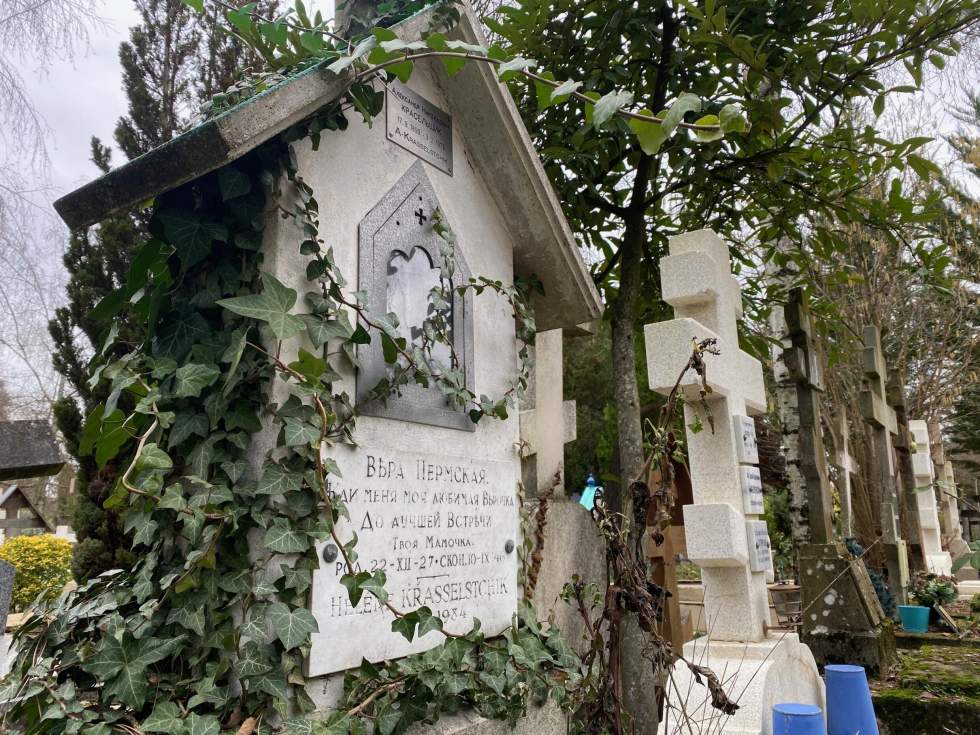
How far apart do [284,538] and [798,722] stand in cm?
200

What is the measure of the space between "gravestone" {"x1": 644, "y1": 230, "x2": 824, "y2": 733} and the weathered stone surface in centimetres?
304

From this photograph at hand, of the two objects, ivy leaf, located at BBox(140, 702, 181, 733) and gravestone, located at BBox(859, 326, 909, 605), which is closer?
ivy leaf, located at BBox(140, 702, 181, 733)

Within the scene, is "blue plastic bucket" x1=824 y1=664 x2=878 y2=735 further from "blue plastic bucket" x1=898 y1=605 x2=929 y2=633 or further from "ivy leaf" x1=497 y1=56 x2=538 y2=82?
"blue plastic bucket" x1=898 y1=605 x2=929 y2=633

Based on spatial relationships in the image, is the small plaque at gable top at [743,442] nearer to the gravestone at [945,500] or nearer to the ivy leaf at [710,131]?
the ivy leaf at [710,131]

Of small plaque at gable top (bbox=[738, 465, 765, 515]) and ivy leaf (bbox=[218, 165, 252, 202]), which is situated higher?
ivy leaf (bbox=[218, 165, 252, 202])

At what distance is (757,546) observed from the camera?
388 centimetres

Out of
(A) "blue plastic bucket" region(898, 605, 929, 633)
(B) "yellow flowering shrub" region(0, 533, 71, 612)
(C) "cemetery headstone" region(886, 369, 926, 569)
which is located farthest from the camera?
(B) "yellow flowering shrub" region(0, 533, 71, 612)

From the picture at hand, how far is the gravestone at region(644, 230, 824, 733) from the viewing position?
3.58m

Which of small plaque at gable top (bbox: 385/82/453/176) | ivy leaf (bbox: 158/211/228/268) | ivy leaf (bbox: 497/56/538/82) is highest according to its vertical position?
small plaque at gable top (bbox: 385/82/453/176)

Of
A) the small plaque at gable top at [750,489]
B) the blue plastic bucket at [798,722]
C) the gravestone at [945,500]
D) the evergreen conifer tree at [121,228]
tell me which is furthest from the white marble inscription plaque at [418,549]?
the gravestone at [945,500]

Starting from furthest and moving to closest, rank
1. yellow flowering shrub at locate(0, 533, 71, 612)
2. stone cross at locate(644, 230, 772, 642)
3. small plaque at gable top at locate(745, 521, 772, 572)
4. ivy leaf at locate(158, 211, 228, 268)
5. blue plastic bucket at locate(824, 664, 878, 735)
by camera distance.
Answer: yellow flowering shrub at locate(0, 533, 71, 612), small plaque at gable top at locate(745, 521, 772, 572), stone cross at locate(644, 230, 772, 642), blue plastic bucket at locate(824, 664, 878, 735), ivy leaf at locate(158, 211, 228, 268)

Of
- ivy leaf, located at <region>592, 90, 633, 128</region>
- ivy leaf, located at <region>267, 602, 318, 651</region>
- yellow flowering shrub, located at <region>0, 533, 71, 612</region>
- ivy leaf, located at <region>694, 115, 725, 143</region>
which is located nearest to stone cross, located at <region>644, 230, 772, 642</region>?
ivy leaf, located at <region>694, 115, 725, 143</region>

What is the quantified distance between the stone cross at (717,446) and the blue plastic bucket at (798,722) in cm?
97

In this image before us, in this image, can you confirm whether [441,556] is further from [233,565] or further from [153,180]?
[153,180]
